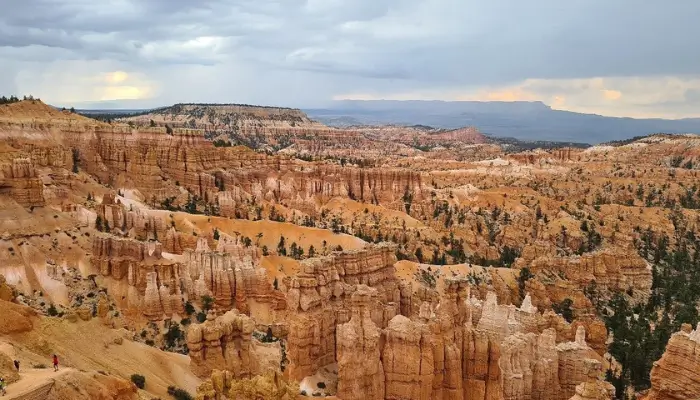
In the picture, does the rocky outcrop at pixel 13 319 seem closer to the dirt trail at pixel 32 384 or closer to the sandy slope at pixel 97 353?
the sandy slope at pixel 97 353

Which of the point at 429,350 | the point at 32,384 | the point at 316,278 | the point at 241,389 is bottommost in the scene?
the point at 429,350

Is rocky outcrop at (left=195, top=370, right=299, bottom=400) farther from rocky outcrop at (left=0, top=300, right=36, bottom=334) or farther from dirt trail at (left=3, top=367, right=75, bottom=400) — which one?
rocky outcrop at (left=0, top=300, right=36, bottom=334)

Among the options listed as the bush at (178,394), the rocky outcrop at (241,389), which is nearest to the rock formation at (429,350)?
the rocky outcrop at (241,389)

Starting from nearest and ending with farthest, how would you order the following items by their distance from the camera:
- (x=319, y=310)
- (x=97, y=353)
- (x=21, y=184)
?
(x=97, y=353) < (x=319, y=310) < (x=21, y=184)

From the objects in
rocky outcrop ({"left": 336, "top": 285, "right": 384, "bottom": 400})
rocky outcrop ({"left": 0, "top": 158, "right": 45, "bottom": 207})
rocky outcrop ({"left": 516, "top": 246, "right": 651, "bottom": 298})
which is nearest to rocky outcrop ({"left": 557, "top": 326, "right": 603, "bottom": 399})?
rocky outcrop ({"left": 336, "top": 285, "right": 384, "bottom": 400})

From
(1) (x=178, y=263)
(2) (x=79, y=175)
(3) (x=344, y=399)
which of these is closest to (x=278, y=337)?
(1) (x=178, y=263)

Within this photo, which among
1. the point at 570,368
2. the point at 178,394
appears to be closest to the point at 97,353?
the point at 178,394

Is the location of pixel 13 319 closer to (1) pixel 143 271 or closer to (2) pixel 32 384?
(2) pixel 32 384
